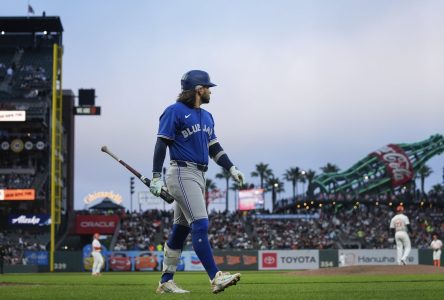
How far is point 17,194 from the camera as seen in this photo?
5903cm

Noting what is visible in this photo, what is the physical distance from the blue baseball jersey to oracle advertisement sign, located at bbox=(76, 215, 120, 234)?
5441 centimetres

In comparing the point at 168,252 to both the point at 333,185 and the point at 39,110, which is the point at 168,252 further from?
the point at 333,185

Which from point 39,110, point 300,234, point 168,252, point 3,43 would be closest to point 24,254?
point 39,110

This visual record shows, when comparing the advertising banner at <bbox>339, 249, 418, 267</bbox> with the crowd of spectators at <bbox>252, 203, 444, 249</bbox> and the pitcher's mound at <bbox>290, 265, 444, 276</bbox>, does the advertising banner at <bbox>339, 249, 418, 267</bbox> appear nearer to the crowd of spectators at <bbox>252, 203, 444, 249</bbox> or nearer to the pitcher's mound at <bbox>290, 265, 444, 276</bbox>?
the crowd of spectators at <bbox>252, 203, 444, 249</bbox>

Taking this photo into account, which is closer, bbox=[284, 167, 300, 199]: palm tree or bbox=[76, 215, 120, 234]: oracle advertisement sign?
bbox=[76, 215, 120, 234]: oracle advertisement sign

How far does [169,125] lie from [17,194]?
52.4 meters

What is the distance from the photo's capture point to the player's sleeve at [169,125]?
29.9 feet

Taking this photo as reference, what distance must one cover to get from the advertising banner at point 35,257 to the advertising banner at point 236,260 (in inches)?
426

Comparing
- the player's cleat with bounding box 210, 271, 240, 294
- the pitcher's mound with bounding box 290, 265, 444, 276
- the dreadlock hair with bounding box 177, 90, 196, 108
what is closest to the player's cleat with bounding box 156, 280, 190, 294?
the player's cleat with bounding box 210, 271, 240, 294

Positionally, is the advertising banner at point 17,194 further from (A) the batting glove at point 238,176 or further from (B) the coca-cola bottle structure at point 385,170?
(A) the batting glove at point 238,176

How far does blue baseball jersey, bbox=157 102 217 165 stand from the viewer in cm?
913

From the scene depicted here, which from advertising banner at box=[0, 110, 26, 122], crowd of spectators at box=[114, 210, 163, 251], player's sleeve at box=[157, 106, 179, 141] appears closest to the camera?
player's sleeve at box=[157, 106, 179, 141]

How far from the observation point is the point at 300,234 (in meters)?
60.1

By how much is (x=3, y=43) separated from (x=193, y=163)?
6711cm
